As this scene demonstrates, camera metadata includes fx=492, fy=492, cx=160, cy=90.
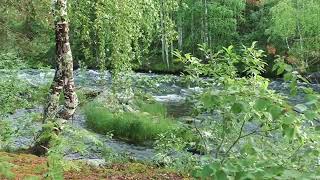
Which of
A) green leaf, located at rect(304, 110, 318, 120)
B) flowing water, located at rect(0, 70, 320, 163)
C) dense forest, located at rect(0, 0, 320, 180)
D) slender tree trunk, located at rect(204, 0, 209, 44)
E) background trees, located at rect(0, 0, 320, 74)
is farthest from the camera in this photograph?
slender tree trunk, located at rect(204, 0, 209, 44)

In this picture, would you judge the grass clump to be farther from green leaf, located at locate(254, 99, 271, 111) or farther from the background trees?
green leaf, located at locate(254, 99, 271, 111)

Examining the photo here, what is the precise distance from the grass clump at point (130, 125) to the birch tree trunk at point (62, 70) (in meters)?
4.61

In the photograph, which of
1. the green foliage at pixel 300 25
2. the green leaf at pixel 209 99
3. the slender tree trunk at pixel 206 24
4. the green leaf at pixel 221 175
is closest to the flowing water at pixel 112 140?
the green leaf at pixel 209 99

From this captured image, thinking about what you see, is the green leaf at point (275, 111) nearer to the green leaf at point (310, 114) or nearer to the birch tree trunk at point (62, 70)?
the green leaf at point (310, 114)

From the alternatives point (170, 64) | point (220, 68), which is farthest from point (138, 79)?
point (170, 64)

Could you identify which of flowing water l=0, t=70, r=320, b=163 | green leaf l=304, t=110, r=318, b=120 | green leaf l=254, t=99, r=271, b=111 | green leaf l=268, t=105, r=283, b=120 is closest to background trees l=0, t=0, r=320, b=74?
flowing water l=0, t=70, r=320, b=163

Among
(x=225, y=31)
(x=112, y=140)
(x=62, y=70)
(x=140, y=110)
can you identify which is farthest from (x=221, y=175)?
(x=225, y=31)

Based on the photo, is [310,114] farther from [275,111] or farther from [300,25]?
[300,25]

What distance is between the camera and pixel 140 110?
1755 centimetres

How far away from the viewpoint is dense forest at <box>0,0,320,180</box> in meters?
3.32

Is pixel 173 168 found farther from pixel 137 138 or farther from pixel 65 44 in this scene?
pixel 137 138

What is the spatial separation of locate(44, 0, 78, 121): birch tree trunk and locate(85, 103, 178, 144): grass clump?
15.1 feet

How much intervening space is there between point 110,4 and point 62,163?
4436 mm

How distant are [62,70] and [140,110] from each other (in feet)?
27.1
